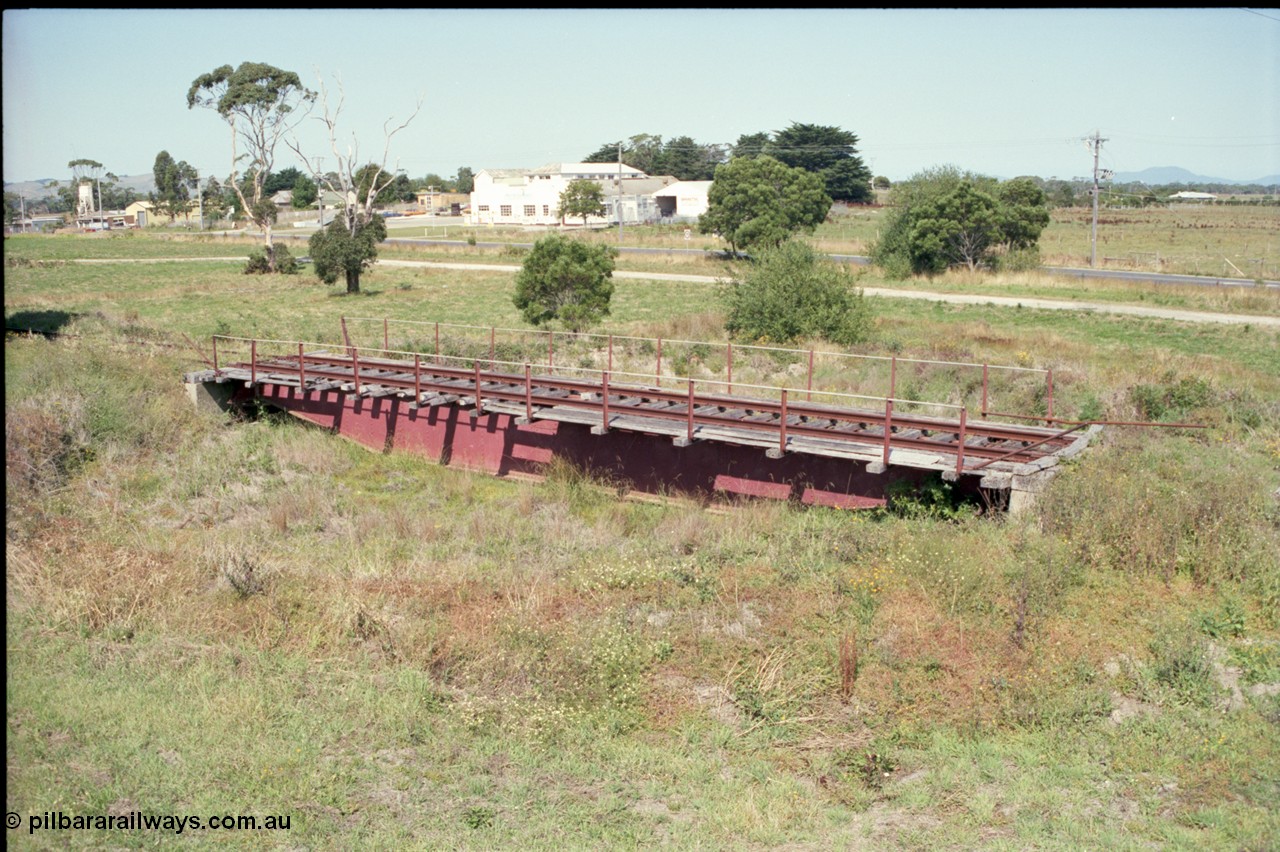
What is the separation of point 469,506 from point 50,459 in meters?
6.91

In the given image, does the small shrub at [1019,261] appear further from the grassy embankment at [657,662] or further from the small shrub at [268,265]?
the small shrub at [268,265]

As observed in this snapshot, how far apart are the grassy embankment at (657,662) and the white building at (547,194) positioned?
3116 inches

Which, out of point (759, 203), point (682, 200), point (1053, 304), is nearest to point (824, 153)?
point (682, 200)

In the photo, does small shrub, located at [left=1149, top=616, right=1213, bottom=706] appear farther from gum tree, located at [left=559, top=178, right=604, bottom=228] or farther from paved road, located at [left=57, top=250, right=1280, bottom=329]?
gum tree, located at [left=559, top=178, right=604, bottom=228]

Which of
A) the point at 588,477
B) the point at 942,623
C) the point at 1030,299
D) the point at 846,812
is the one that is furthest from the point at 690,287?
the point at 846,812

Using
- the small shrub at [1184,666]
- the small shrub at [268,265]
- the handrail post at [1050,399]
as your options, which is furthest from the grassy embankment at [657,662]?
the small shrub at [268,265]

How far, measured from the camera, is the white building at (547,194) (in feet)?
311

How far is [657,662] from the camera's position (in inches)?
416

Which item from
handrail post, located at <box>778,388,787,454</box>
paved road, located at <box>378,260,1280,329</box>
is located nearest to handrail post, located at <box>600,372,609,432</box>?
handrail post, located at <box>778,388,787,454</box>

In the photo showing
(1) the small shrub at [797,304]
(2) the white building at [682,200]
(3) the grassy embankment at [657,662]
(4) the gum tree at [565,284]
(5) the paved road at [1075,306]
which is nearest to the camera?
(3) the grassy embankment at [657,662]

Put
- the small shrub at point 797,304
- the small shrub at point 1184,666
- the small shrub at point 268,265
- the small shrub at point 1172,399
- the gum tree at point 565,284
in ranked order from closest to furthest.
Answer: the small shrub at point 1184,666 < the small shrub at point 1172,399 < the small shrub at point 797,304 < the gum tree at point 565,284 < the small shrub at point 268,265

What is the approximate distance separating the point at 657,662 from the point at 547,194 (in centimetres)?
8830

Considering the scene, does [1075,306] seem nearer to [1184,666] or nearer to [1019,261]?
[1019,261]

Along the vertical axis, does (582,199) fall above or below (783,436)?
above
